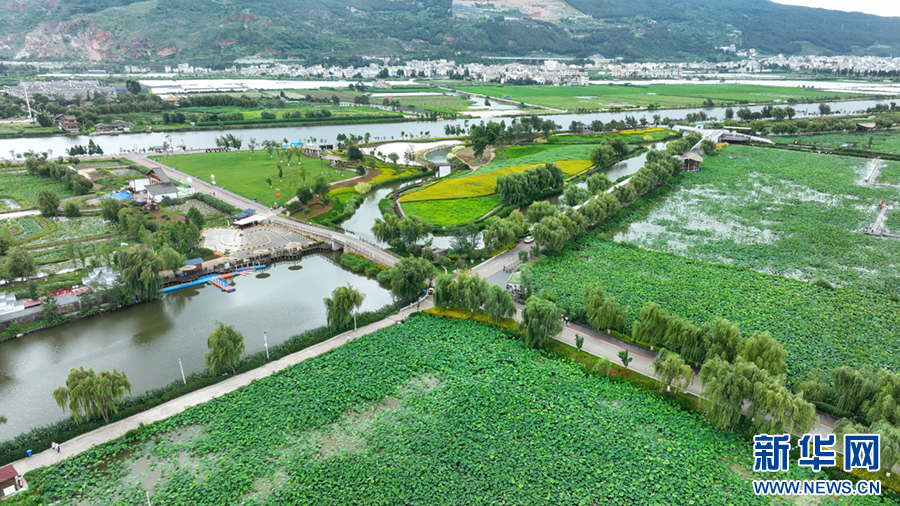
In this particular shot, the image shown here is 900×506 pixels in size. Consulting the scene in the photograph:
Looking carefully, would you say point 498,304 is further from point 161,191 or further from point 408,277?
point 161,191

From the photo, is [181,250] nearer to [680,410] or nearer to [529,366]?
[529,366]

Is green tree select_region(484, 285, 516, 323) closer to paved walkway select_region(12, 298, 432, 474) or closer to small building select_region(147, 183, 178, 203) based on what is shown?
paved walkway select_region(12, 298, 432, 474)

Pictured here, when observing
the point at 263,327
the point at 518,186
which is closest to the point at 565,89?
the point at 518,186

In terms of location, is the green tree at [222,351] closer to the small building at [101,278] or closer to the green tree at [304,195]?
the small building at [101,278]

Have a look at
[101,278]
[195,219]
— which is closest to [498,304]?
[101,278]

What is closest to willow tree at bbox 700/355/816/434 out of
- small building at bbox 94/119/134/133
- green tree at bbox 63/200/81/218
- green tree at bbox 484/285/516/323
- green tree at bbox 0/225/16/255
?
green tree at bbox 484/285/516/323
